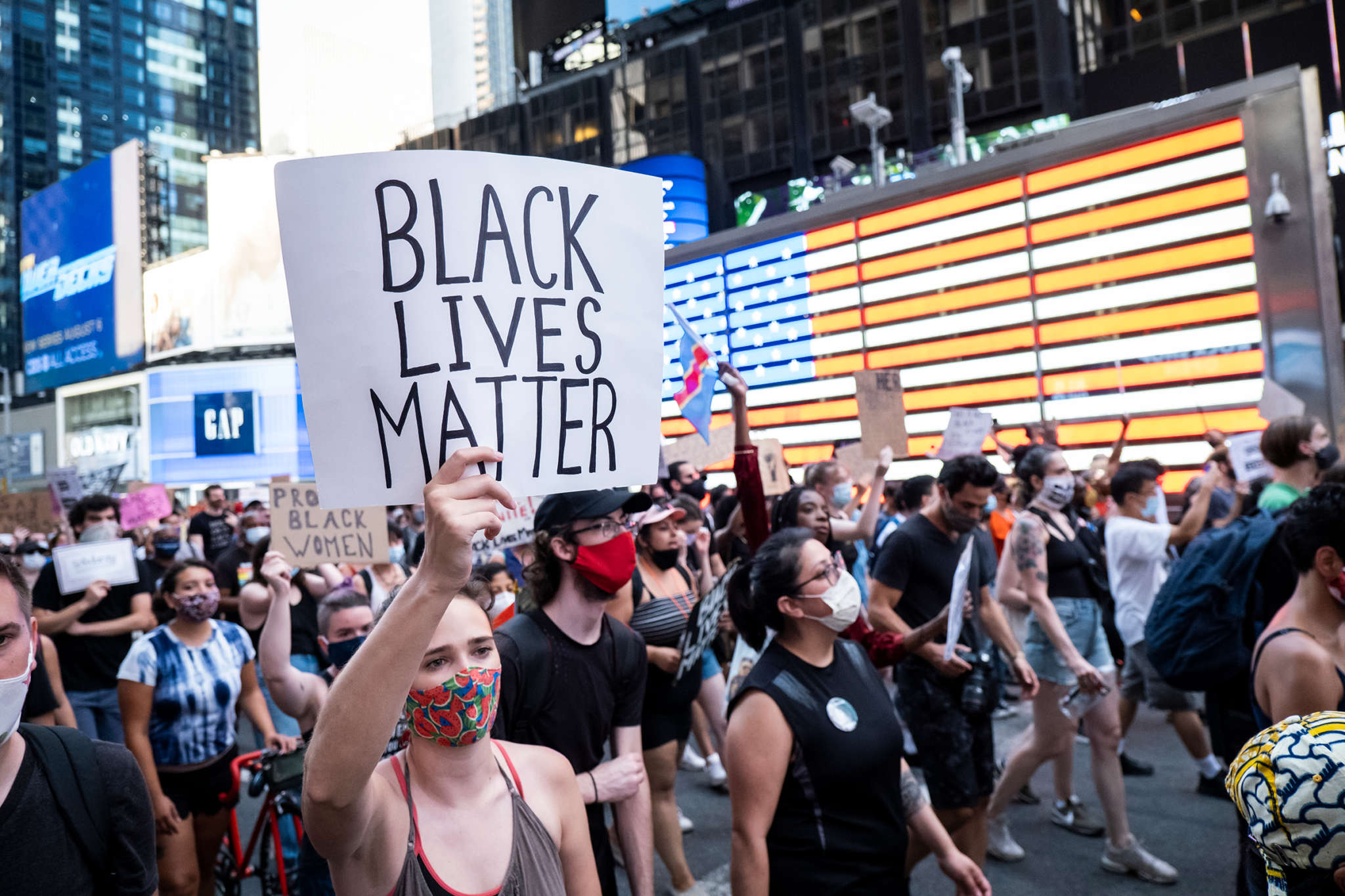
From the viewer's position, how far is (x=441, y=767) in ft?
6.40

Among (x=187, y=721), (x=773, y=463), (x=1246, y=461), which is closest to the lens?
(x=187, y=721)

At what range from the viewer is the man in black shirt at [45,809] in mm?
1829

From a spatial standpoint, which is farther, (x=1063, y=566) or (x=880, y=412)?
(x=880, y=412)

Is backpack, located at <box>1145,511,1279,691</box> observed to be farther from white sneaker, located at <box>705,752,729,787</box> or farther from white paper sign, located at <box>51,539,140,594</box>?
white paper sign, located at <box>51,539,140,594</box>

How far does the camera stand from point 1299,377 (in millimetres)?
12719

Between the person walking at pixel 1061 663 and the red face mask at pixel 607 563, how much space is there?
2.51 m

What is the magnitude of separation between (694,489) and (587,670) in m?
8.21

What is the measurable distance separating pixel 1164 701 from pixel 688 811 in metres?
2.94

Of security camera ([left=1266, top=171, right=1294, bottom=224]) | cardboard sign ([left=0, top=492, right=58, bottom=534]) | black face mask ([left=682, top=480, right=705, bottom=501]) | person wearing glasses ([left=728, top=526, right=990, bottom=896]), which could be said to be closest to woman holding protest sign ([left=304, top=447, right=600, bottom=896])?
person wearing glasses ([left=728, top=526, right=990, bottom=896])

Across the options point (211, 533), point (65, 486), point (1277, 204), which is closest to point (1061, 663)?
point (211, 533)

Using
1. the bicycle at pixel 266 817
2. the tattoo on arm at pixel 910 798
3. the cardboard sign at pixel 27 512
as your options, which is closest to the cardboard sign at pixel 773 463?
the bicycle at pixel 266 817

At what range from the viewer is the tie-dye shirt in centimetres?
421

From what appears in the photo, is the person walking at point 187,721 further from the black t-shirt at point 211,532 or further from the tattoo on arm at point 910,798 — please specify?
the black t-shirt at point 211,532

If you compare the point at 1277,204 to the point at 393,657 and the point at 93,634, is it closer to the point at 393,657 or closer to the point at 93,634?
the point at 93,634
